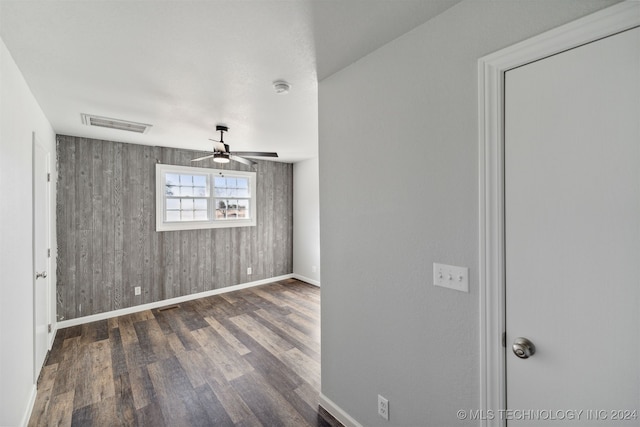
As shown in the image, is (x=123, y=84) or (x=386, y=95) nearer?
(x=386, y=95)

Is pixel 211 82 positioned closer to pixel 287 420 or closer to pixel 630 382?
pixel 287 420

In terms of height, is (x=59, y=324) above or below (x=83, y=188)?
below

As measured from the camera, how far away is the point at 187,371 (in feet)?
8.33

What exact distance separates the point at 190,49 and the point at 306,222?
163 inches

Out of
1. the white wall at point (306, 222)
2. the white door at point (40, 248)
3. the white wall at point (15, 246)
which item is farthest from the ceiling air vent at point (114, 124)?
the white wall at point (306, 222)

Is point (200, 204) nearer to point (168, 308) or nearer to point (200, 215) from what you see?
point (200, 215)

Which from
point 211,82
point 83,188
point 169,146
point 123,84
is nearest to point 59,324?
point 83,188

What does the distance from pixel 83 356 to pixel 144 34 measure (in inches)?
126

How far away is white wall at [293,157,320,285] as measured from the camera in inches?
211

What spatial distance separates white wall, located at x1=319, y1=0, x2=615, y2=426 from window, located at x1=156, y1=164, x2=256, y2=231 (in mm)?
3320

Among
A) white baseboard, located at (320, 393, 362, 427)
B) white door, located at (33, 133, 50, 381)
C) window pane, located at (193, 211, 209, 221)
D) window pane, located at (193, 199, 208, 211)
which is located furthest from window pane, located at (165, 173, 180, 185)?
white baseboard, located at (320, 393, 362, 427)

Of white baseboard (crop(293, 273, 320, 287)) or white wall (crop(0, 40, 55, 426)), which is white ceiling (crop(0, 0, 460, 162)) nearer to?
white wall (crop(0, 40, 55, 426))

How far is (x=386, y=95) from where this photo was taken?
161 cm

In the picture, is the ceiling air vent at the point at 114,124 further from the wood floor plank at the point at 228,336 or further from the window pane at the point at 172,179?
the wood floor plank at the point at 228,336
